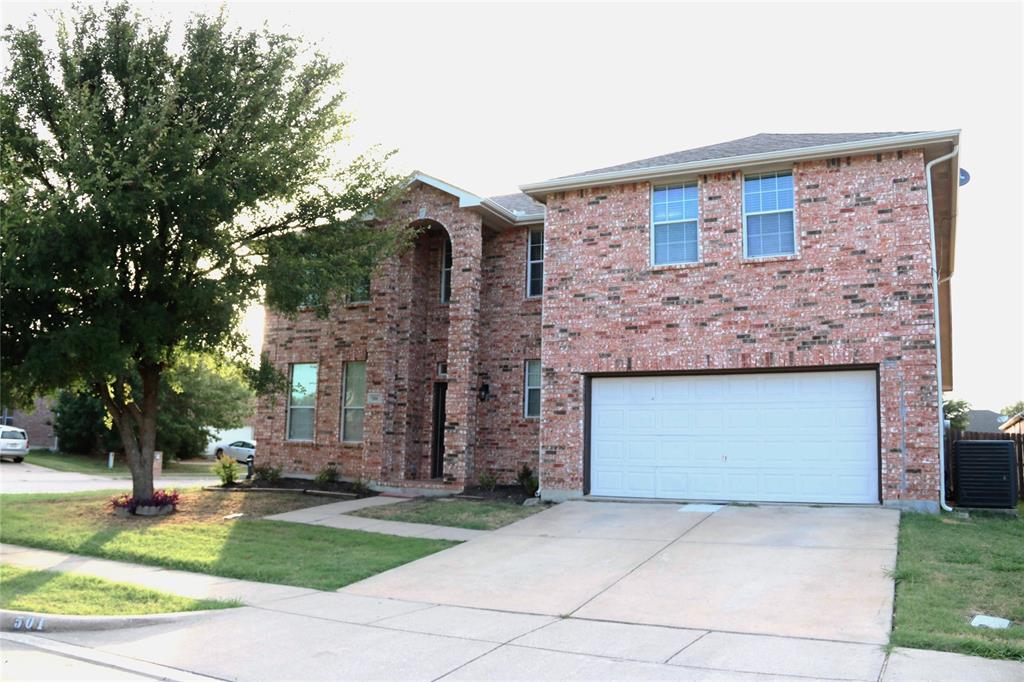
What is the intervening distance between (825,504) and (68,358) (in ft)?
41.4

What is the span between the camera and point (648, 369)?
48.2ft

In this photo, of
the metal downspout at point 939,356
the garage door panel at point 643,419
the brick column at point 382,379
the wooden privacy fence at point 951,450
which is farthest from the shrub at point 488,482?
the wooden privacy fence at point 951,450

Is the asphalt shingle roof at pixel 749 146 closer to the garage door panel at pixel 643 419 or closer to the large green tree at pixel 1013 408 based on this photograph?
the garage door panel at pixel 643 419

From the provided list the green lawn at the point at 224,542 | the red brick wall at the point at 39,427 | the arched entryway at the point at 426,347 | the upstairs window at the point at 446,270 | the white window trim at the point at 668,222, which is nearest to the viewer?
the green lawn at the point at 224,542

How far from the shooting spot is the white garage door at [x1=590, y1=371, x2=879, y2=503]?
1331cm

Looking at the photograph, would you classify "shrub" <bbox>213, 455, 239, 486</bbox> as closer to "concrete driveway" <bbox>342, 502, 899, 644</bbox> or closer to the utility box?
"concrete driveway" <bbox>342, 502, 899, 644</bbox>

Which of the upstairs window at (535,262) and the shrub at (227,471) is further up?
the upstairs window at (535,262)

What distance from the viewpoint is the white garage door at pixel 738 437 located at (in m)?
13.3

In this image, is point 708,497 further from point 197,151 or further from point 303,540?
point 197,151

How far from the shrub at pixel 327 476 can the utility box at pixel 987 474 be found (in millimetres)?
12907

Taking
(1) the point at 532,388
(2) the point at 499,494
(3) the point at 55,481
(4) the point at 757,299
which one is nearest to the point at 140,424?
(2) the point at 499,494

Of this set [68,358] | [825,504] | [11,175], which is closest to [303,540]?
[68,358]

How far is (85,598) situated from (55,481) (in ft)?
63.9

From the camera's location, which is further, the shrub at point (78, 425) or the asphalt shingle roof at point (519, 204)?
the shrub at point (78, 425)
